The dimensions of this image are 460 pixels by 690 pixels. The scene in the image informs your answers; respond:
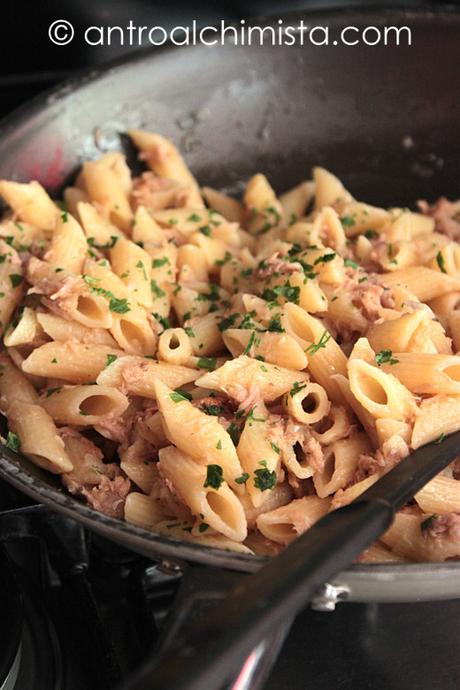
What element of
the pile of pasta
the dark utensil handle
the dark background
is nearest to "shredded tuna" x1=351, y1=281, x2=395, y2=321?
the pile of pasta

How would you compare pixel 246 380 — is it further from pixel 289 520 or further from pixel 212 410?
pixel 289 520

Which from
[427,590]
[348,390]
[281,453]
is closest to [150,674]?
[427,590]

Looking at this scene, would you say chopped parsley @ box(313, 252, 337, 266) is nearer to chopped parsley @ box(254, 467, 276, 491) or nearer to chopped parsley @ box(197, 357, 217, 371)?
chopped parsley @ box(197, 357, 217, 371)

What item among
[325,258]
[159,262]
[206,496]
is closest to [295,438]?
[206,496]

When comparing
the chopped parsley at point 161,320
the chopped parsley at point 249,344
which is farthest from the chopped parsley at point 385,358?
the chopped parsley at point 161,320

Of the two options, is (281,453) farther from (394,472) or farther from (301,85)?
(301,85)

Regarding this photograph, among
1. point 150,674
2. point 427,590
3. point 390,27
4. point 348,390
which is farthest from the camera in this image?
point 390,27
